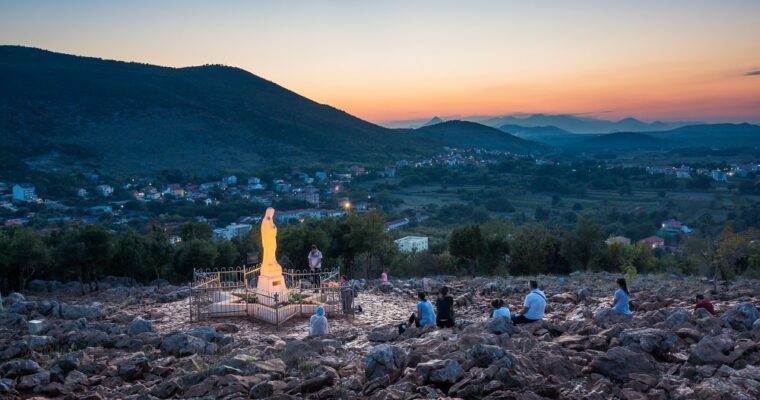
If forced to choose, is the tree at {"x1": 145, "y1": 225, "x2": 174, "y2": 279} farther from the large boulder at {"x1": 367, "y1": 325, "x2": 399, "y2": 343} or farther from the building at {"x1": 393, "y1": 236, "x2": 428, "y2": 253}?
the building at {"x1": 393, "y1": 236, "x2": 428, "y2": 253}

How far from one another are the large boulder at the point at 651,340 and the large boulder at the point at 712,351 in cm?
42

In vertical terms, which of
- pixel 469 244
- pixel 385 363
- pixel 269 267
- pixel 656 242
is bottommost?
pixel 656 242

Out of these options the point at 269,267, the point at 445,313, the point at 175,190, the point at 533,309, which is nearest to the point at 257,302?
the point at 269,267

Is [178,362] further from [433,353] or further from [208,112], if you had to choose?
[208,112]

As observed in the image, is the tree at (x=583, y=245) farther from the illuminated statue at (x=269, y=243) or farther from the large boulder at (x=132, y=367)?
the large boulder at (x=132, y=367)

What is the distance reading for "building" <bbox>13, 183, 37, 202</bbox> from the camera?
6576cm

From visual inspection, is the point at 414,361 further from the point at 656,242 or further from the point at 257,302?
the point at 656,242

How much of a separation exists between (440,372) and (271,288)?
948 cm

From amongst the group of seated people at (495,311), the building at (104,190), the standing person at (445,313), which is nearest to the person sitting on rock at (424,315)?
the group of seated people at (495,311)

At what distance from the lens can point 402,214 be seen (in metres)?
73.4

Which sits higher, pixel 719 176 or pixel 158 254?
pixel 719 176

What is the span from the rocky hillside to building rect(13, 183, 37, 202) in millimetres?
61825

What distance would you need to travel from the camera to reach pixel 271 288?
16.0m

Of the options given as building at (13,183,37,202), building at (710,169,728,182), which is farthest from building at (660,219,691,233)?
building at (13,183,37,202)
